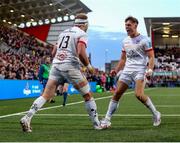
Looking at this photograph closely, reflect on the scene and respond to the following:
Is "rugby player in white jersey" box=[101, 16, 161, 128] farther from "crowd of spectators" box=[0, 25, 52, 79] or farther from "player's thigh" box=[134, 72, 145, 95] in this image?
"crowd of spectators" box=[0, 25, 52, 79]

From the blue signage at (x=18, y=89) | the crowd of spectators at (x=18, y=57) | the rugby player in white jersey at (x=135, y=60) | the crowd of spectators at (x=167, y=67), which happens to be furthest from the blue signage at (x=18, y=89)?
the crowd of spectators at (x=167, y=67)

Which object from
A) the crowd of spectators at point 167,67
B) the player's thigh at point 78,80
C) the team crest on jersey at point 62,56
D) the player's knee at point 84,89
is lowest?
the crowd of spectators at point 167,67

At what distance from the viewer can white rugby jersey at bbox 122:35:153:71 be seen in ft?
31.2

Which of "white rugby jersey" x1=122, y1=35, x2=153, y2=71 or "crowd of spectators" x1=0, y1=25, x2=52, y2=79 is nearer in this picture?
"white rugby jersey" x1=122, y1=35, x2=153, y2=71

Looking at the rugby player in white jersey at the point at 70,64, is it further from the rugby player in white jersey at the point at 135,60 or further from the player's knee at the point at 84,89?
the rugby player in white jersey at the point at 135,60

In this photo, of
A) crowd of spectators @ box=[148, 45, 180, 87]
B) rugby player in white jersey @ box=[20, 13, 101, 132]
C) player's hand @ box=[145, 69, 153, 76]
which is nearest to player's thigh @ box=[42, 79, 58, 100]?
rugby player in white jersey @ box=[20, 13, 101, 132]

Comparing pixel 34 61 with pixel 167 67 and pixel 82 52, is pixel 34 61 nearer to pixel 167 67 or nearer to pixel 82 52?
pixel 167 67

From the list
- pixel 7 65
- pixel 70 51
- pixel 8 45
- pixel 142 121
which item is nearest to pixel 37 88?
pixel 7 65

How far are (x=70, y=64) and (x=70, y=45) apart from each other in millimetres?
342

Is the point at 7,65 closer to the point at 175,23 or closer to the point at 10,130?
the point at 10,130

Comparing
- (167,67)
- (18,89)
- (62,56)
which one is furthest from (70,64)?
(167,67)

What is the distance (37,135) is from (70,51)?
65.1 inches

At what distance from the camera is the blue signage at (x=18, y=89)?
2403 centimetres

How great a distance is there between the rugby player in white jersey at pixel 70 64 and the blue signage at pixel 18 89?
581 inches
